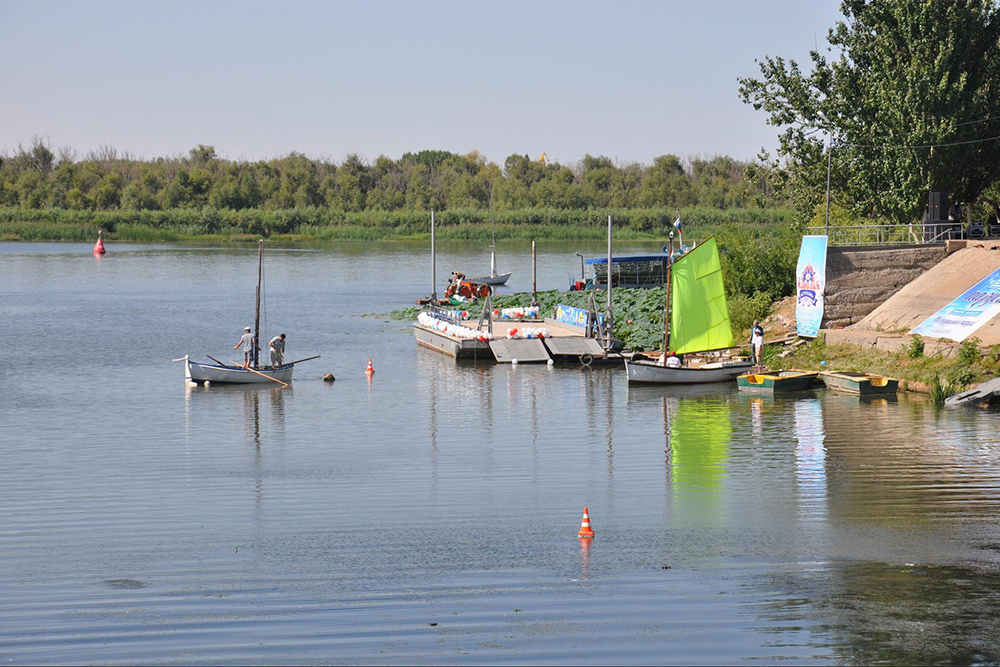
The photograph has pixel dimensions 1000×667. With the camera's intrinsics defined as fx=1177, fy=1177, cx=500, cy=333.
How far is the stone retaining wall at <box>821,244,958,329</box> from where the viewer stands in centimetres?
4900

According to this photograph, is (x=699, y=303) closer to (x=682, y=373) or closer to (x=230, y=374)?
(x=682, y=373)

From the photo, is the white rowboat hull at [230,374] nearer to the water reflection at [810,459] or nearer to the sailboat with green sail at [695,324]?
the sailboat with green sail at [695,324]

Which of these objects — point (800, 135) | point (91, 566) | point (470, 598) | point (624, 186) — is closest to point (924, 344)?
point (800, 135)

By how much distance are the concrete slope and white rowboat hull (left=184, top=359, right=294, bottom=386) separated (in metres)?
23.5

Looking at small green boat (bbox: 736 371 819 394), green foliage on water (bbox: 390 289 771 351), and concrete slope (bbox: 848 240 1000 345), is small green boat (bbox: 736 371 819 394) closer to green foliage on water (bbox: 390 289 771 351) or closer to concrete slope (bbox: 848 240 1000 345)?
concrete slope (bbox: 848 240 1000 345)

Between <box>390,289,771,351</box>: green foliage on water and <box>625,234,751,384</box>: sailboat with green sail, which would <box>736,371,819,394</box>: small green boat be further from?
<box>390,289,771,351</box>: green foliage on water

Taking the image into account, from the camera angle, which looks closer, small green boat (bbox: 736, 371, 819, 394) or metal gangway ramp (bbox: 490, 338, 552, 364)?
small green boat (bbox: 736, 371, 819, 394)

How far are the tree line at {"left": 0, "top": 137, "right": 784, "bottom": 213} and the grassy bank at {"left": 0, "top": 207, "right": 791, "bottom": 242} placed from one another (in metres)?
5.27

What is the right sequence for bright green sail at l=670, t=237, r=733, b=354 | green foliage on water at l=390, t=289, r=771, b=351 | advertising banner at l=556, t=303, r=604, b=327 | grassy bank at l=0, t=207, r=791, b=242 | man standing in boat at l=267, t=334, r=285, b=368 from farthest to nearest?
grassy bank at l=0, t=207, r=791, b=242 → advertising banner at l=556, t=303, r=604, b=327 → green foliage on water at l=390, t=289, r=771, b=351 → man standing in boat at l=267, t=334, r=285, b=368 → bright green sail at l=670, t=237, r=733, b=354

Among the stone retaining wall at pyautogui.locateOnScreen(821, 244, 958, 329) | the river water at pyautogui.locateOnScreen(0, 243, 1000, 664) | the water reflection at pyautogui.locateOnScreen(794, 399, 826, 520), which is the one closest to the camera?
the river water at pyautogui.locateOnScreen(0, 243, 1000, 664)

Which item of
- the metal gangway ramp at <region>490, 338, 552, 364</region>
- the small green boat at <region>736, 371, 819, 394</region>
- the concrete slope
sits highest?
the concrete slope

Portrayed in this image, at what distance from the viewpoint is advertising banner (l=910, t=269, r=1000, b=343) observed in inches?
1698

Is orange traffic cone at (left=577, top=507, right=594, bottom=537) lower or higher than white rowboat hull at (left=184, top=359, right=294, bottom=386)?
lower

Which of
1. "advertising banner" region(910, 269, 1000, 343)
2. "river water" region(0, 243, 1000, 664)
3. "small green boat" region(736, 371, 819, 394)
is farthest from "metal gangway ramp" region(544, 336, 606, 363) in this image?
"advertising banner" region(910, 269, 1000, 343)
